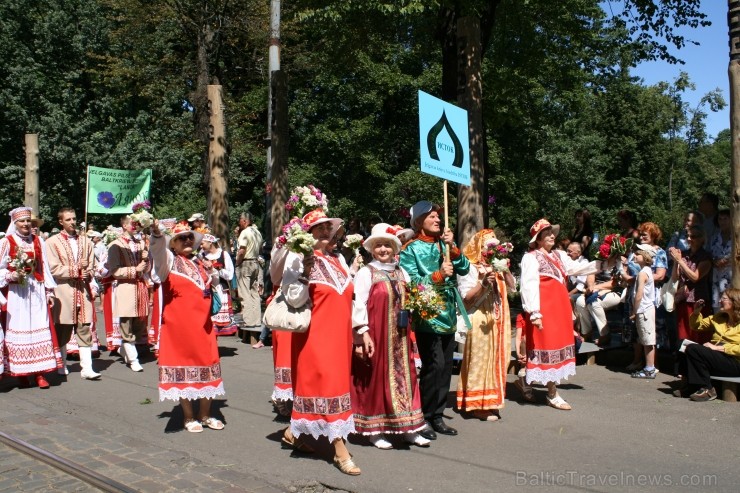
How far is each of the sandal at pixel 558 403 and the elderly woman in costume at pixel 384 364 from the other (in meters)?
2.08

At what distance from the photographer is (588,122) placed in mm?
43188

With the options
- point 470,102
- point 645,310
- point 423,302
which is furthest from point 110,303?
point 645,310

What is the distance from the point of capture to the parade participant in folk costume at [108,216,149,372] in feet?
34.4

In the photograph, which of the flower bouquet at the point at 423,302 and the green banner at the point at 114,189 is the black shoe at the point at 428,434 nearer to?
the flower bouquet at the point at 423,302

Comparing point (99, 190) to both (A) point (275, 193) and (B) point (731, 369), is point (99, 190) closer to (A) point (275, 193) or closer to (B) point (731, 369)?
(A) point (275, 193)

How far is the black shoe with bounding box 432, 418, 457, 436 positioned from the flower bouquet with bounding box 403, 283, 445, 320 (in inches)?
41.5

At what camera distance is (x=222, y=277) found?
11109 mm

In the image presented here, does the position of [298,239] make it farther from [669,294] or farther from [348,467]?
[669,294]

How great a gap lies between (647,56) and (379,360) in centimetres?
1040

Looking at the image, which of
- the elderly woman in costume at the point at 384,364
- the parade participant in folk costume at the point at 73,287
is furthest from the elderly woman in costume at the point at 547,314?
the parade participant in folk costume at the point at 73,287

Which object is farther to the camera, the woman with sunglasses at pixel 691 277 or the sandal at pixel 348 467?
the woman with sunglasses at pixel 691 277

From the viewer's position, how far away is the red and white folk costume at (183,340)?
6.84m

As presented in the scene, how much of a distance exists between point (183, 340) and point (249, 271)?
6.69 metres

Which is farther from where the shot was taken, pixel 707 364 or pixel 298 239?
pixel 707 364
